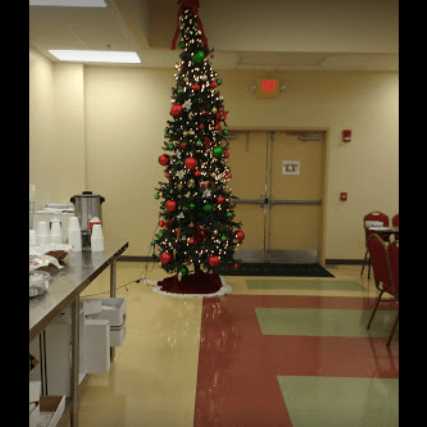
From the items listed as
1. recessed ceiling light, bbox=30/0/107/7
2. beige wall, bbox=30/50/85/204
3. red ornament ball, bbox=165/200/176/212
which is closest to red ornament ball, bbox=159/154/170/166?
red ornament ball, bbox=165/200/176/212

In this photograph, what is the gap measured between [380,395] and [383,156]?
555 cm

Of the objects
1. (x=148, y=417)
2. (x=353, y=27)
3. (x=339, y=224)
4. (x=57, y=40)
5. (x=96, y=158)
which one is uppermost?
(x=353, y=27)

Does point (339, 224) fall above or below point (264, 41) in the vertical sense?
below

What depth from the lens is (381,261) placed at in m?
4.24

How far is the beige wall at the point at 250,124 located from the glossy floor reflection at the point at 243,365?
2353mm

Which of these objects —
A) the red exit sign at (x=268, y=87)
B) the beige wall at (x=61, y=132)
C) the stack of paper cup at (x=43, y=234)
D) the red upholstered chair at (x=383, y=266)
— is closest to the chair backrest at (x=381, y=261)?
the red upholstered chair at (x=383, y=266)

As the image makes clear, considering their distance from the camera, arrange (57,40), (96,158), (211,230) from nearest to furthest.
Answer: (211,230)
(57,40)
(96,158)

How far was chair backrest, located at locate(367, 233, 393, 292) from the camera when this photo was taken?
4.13m

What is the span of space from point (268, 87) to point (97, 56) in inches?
110

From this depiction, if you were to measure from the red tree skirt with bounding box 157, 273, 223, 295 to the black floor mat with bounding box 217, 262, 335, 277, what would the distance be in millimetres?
1082

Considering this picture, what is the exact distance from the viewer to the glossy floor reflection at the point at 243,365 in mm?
2850

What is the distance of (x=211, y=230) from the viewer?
5492 mm
